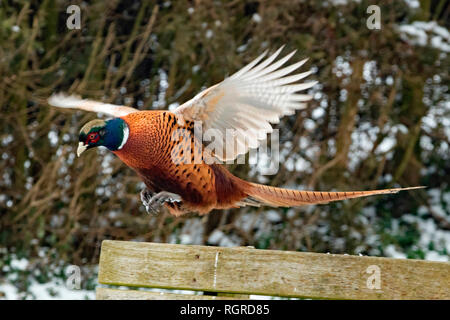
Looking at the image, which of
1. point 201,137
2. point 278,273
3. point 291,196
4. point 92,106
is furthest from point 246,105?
point 92,106

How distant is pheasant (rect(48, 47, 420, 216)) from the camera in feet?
6.95

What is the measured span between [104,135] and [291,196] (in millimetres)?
655

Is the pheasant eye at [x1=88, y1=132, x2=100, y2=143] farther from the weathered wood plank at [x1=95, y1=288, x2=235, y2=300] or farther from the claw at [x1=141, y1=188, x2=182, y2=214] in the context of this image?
the weathered wood plank at [x1=95, y1=288, x2=235, y2=300]

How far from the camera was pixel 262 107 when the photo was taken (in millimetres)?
2148

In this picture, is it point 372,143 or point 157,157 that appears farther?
point 372,143

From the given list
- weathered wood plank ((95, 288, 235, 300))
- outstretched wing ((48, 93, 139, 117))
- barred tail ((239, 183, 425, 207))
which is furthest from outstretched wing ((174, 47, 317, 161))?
weathered wood plank ((95, 288, 235, 300))

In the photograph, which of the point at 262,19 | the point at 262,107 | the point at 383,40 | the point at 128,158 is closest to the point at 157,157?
the point at 128,158

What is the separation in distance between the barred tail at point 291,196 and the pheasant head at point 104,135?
501mm

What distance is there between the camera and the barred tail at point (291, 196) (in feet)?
6.96

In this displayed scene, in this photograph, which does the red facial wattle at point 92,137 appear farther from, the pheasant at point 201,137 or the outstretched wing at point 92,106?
the outstretched wing at point 92,106

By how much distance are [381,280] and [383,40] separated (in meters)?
3.70

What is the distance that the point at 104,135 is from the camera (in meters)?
2.10

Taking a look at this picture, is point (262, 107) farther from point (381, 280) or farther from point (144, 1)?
point (144, 1)

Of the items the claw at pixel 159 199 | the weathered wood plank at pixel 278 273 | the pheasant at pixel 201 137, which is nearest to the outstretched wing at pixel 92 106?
the pheasant at pixel 201 137
